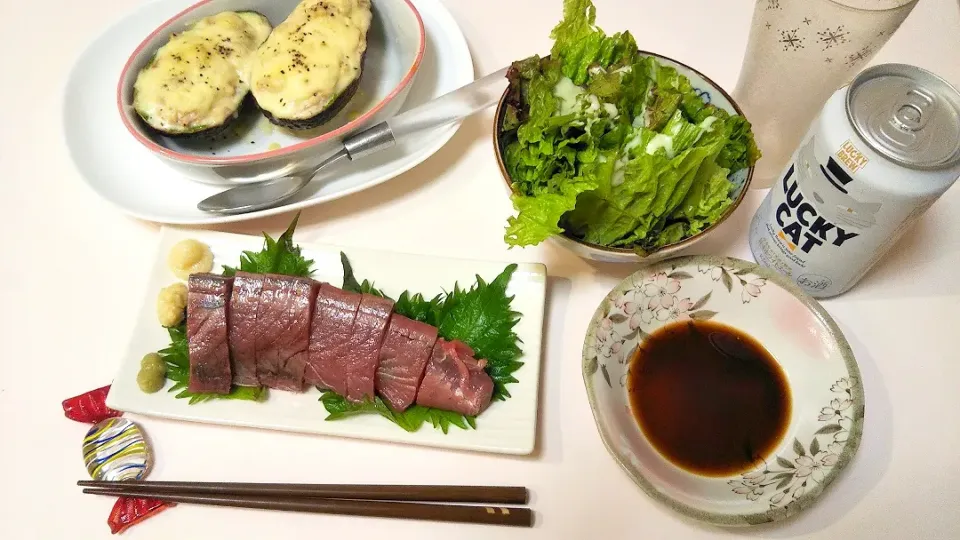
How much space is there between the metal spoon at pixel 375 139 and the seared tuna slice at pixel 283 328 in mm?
298

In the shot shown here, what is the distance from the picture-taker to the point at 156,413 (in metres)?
1.44

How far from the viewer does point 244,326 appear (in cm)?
146

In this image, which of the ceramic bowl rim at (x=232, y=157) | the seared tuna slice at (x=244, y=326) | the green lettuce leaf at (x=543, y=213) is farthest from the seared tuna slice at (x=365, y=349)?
the ceramic bowl rim at (x=232, y=157)

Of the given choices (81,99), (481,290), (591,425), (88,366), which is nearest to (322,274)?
(481,290)

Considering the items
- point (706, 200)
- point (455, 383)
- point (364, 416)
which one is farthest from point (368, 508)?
point (706, 200)

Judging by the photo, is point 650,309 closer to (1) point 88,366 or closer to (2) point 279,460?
(2) point 279,460

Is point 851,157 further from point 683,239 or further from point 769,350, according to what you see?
point 769,350

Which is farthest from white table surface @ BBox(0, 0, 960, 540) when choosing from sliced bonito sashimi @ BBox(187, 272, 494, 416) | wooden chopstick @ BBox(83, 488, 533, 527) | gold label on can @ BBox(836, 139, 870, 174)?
gold label on can @ BBox(836, 139, 870, 174)

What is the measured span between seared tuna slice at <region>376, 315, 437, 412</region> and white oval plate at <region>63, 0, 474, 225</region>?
1.44ft

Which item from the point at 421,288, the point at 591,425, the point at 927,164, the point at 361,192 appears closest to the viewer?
the point at 927,164

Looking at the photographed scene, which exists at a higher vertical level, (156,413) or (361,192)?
(361,192)

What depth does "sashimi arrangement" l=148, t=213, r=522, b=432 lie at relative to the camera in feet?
4.68

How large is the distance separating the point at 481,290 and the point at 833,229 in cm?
78

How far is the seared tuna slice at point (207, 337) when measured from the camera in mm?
1428
